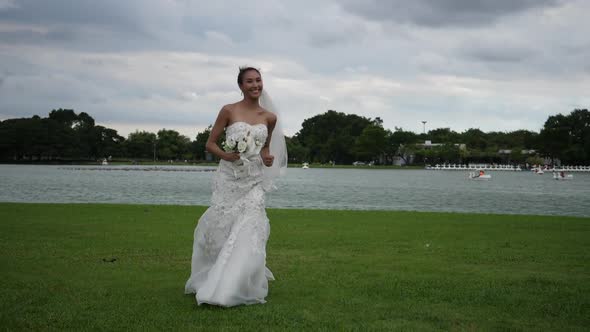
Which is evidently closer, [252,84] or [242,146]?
[242,146]

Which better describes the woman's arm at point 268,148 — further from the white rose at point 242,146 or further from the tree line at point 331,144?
the tree line at point 331,144

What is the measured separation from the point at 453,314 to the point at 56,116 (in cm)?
19356

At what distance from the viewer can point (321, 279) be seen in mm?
9469

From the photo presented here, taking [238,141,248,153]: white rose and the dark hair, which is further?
the dark hair

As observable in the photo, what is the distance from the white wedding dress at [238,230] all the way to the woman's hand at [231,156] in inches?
2.8

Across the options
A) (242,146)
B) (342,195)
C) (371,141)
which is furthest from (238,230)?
(371,141)

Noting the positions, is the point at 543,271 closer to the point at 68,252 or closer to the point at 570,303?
the point at 570,303

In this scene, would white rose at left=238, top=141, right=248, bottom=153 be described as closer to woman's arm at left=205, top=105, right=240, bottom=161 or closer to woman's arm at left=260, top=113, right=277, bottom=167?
woman's arm at left=205, top=105, right=240, bottom=161

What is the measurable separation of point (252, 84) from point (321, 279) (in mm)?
3289

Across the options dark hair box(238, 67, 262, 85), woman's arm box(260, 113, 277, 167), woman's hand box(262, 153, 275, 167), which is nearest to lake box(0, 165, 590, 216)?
woman's arm box(260, 113, 277, 167)

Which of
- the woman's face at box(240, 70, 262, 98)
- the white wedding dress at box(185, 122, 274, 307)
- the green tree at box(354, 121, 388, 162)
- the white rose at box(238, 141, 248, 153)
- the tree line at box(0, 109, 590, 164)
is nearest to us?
the white wedding dress at box(185, 122, 274, 307)

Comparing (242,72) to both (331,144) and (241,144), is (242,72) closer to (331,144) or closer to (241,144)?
(241,144)

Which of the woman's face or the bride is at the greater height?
the woman's face

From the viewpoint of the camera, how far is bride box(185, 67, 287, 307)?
782cm
